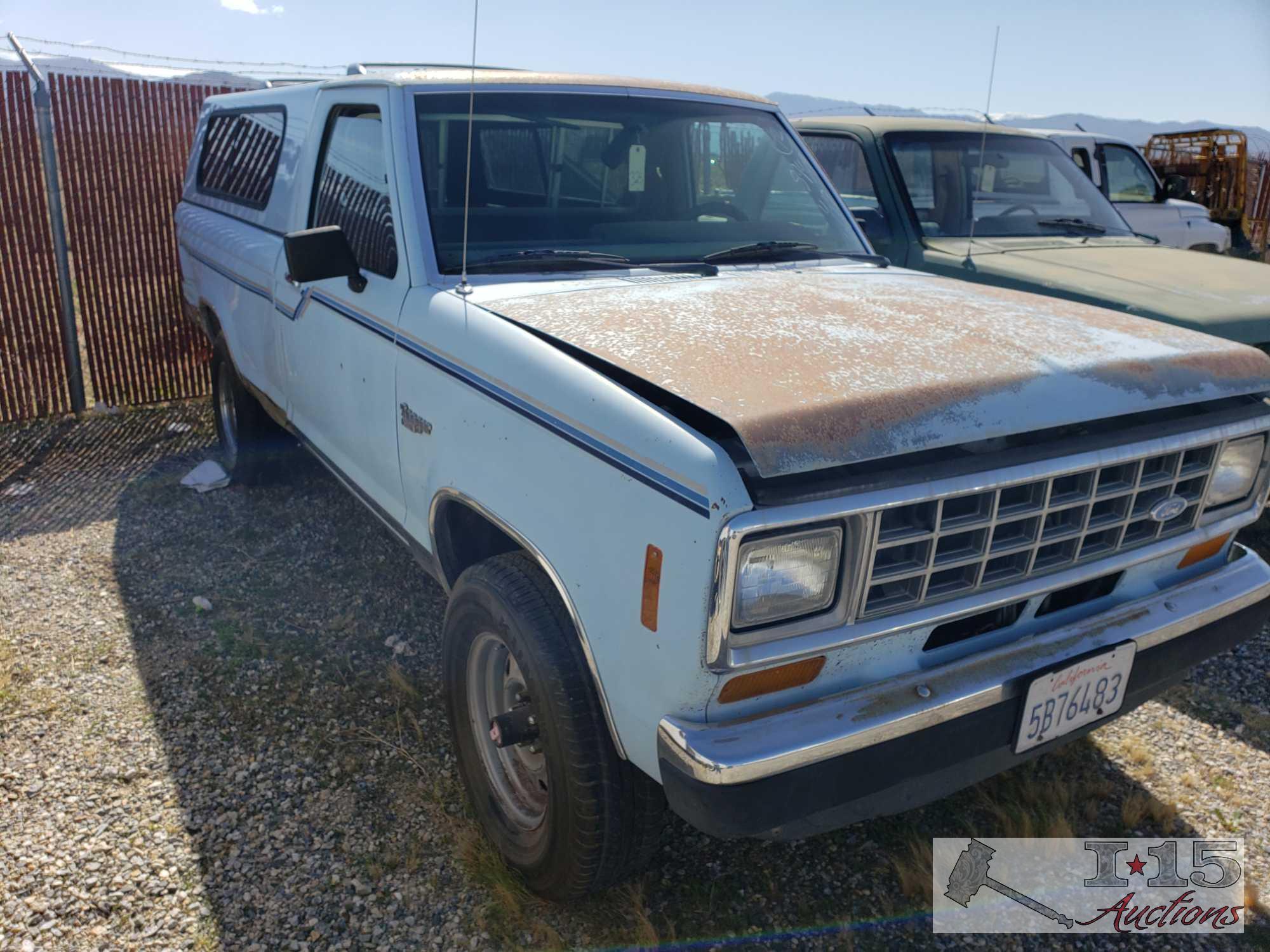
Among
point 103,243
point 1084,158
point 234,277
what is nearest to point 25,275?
point 103,243

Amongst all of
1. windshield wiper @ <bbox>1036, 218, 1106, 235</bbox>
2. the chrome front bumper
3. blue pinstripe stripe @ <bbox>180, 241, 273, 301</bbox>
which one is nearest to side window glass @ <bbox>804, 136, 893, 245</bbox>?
windshield wiper @ <bbox>1036, 218, 1106, 235</bbox>

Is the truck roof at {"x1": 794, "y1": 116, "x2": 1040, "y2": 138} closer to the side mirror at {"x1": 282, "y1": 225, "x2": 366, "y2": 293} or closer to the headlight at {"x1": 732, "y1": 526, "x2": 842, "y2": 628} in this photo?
the side mirror at {"x1": 282, "y1": 225, "x2": 366, "y2": 293}

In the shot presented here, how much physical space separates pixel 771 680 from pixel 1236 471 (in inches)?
62.0

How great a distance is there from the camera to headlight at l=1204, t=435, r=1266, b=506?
249cm

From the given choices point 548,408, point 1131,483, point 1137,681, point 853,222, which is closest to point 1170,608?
point 1137,681

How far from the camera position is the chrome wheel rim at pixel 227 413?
5.10 meters

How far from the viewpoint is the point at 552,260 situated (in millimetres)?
2869

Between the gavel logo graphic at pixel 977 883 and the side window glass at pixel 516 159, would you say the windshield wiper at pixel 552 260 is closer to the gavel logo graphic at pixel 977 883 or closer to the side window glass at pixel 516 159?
the side window glass at pixel 516 159

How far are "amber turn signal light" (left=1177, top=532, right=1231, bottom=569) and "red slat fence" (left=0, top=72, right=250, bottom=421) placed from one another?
21.3ft

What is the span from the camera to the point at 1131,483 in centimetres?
222

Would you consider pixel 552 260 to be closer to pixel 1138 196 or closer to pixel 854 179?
pixel 854 179

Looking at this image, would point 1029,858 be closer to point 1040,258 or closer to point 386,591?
point 386,591

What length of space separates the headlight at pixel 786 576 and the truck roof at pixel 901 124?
422 centimetres

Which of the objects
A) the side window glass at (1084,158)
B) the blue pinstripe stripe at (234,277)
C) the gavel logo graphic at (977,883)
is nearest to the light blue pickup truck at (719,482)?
the gavel logo graphic at (977,883)
